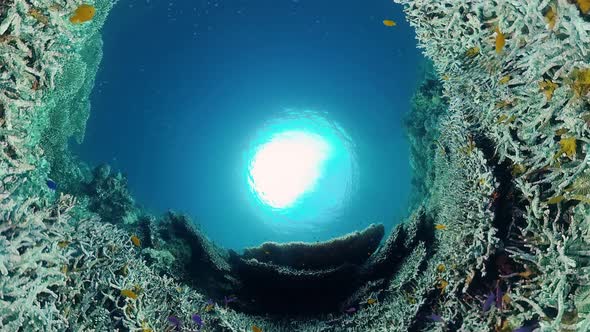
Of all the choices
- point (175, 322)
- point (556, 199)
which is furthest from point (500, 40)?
point (175, 322)

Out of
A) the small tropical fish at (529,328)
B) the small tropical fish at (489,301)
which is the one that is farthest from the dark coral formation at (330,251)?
the small tropical fish at (529,328)

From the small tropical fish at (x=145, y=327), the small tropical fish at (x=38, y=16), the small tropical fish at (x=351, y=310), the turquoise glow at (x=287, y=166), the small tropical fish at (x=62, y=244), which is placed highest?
the turquoise glow at (x=287, y=166)

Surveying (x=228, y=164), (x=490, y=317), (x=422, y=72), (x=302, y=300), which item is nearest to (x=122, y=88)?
(x=228, y=164)

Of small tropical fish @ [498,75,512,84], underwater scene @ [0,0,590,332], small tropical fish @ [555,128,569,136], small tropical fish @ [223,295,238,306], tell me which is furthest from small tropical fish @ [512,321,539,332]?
small tropical fish @ [223,295,238,306]

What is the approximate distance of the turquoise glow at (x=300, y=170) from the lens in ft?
104

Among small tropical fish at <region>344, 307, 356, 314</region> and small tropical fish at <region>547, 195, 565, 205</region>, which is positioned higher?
small tropical fish at <region>547, 195, 565, 205</region>

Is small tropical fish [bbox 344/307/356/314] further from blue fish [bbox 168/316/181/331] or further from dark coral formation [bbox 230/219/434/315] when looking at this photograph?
blue fish [bbox 168/316/181/331]

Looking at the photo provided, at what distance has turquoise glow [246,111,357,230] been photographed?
3158cm

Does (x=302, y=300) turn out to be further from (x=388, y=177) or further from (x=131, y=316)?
(x=388, y=177)

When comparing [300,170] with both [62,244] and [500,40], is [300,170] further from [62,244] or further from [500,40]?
[500,40]

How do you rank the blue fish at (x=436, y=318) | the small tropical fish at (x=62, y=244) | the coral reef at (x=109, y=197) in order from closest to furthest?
the small tropical fish at (x=62, y=244)
the blue fish at (x=436, y=318)
the coral reef at (x=109, y=197)

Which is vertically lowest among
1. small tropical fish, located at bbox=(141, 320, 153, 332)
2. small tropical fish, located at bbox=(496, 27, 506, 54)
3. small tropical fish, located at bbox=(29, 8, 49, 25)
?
small tropical fish, located at bbox=(141, 320, 153, 332)

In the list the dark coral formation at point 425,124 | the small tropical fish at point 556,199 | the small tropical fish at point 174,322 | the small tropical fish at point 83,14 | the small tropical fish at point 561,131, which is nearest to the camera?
the small tropical fish at point 561,131

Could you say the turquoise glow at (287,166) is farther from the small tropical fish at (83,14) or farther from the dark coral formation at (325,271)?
the small tropical fish at (83,14)
